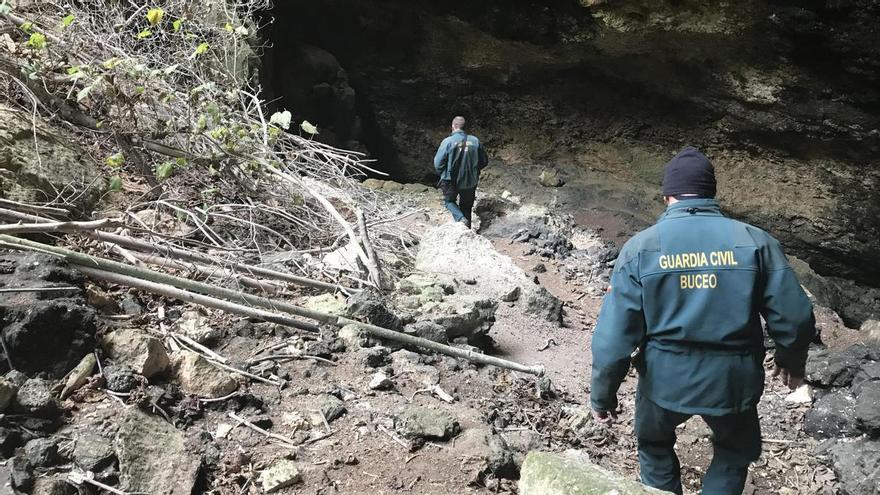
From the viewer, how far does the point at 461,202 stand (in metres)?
6.98

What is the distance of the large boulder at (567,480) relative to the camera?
168 cm

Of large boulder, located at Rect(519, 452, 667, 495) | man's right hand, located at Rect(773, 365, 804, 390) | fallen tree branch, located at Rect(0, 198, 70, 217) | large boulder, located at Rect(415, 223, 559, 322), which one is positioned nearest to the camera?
large boulder, located at Rect(519, 452, 667, 495)

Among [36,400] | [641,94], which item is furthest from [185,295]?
[641,94]

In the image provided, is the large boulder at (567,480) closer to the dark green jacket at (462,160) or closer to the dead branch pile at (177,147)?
the dead branch pile at (177,147)

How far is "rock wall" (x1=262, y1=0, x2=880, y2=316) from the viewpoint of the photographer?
7477 millimetres

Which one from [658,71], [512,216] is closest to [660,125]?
[658,71]

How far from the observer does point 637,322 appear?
2.01 m

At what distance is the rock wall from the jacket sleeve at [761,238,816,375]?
615cm

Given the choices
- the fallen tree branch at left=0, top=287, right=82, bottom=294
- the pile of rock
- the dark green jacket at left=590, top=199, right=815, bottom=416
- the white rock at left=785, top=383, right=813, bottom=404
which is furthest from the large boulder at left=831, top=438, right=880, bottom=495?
the fallen tree branch at left=0, top=287, right=82, bottom=294

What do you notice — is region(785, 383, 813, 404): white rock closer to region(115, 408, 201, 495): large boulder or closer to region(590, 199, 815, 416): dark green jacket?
region(590, 199, 815, 416): dark green jacket

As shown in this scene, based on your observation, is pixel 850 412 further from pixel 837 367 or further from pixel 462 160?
pixel 462 160

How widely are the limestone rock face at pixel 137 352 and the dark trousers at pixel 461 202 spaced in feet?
15.4

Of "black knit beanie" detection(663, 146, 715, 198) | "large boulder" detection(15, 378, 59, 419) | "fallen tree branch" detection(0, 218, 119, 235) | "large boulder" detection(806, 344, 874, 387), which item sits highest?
"black knit beanie" detection(663, 146, 715, 198)

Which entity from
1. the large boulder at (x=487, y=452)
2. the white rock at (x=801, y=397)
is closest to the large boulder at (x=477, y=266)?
the white rock at (x=801, y=397)
